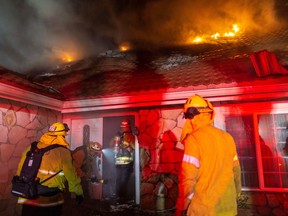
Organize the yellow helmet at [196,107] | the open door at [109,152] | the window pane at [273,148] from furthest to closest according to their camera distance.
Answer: the open door at [109,152] < the window pane at [273,148] < the yellow helmet at [196,107]

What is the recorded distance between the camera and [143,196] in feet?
23.1

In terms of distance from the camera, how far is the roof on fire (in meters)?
4.44

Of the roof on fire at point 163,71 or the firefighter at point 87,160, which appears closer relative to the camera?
the roof on fire at point 163,71

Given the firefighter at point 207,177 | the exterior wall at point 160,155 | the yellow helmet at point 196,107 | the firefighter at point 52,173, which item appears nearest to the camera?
the firefighter at point 207,177

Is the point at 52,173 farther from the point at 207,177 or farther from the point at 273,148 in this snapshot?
the point at 273,148

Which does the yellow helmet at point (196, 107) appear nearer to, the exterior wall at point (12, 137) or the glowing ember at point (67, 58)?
the glowing ember at point (67, 58)

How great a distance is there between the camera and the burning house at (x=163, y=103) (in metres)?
4.62

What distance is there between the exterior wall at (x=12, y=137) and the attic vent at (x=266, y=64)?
18.8 ft

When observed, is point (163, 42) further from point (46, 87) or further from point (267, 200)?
point (267, 200)

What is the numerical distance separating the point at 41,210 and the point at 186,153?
2.68 metres

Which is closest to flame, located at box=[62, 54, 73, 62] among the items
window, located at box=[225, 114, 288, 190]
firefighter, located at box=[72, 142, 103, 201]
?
firefighter, located at box=[72, 142, 103, 201]

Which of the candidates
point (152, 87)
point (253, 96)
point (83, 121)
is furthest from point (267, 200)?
point (83, 121)

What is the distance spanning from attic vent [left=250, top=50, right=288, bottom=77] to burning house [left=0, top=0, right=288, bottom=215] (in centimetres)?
2

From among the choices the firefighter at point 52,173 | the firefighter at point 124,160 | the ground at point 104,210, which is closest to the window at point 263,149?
the ground at point 104,210
